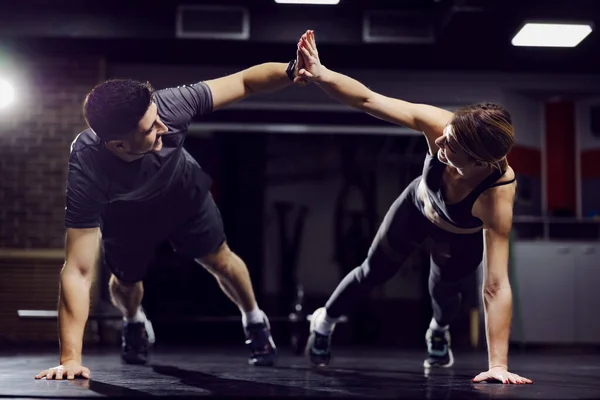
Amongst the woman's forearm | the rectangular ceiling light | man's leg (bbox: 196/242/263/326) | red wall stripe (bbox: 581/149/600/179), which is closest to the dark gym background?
the rectangular ceiling light

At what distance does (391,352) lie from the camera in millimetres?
4574

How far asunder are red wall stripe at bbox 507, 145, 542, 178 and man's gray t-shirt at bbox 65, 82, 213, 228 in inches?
161

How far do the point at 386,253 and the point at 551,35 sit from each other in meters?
3.26

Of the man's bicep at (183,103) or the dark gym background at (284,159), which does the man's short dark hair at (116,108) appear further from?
the dark gym background at (284,159)

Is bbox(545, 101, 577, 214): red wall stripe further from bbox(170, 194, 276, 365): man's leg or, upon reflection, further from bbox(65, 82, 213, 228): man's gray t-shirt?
bbox(65, 82, 213, 228): man's gray t-shirt

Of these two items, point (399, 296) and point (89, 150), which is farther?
point (399, 296)

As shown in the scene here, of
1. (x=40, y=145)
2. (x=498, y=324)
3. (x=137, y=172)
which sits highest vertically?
(x=40, y=145)

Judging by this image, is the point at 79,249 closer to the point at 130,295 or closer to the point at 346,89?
the point at 130,295

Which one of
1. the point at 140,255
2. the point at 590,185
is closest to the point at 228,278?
the point at 140,255

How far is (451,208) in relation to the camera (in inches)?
99.3

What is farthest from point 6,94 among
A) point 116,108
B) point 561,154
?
point 561,154

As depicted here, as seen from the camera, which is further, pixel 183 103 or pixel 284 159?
pixel 284 159

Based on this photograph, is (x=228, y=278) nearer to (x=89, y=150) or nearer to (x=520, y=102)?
(x=89, y=150)

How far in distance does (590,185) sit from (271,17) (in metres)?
3.40
